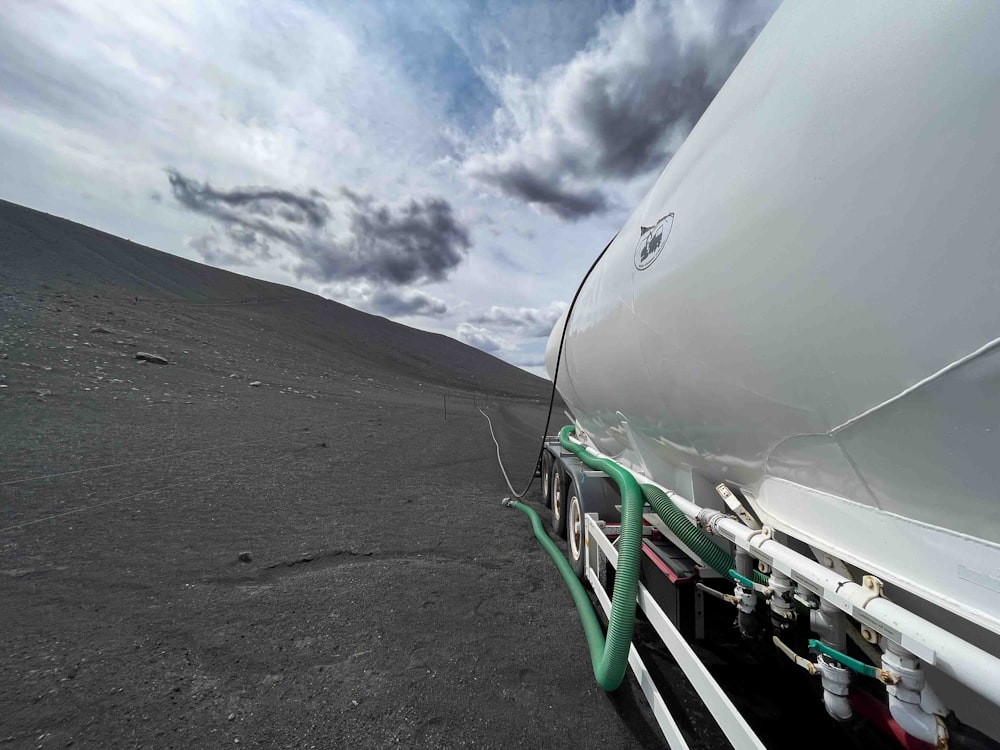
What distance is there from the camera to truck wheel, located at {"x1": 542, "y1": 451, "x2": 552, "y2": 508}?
20.6ft

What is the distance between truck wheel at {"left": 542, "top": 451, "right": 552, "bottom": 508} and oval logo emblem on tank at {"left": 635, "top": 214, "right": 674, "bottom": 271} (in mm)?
4150

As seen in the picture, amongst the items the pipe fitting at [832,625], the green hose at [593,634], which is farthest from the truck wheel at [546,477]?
the pipe fitting at [832,625]

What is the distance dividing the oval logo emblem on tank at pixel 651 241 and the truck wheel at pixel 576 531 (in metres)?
2.38

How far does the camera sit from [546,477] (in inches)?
256

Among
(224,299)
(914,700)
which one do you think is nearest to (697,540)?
(914,700)

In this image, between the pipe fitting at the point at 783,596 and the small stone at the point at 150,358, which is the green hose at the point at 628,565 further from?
the small stone at the point at 150,358

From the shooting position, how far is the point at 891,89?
3.70ft

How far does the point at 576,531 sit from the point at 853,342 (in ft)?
11.2

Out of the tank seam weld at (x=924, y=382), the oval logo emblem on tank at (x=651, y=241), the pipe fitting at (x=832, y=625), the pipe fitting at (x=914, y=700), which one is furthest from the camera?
the oval logo emblem on tank at (x=651, y=241)

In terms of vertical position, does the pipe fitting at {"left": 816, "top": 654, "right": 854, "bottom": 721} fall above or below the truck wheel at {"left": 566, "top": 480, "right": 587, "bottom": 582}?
above

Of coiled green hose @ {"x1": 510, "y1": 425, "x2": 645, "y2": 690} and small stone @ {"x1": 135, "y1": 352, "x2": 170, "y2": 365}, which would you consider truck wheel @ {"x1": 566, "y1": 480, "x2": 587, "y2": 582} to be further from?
small stone @ {"x1": 135, "y1": 352, "x2": 170, "y2": 365}

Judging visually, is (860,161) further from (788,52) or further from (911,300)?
(788,52)

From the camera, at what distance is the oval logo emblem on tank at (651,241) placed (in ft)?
7.30

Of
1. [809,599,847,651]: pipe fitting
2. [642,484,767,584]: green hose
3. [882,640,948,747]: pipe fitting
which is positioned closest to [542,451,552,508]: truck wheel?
[642,484,767,584]: green hose
